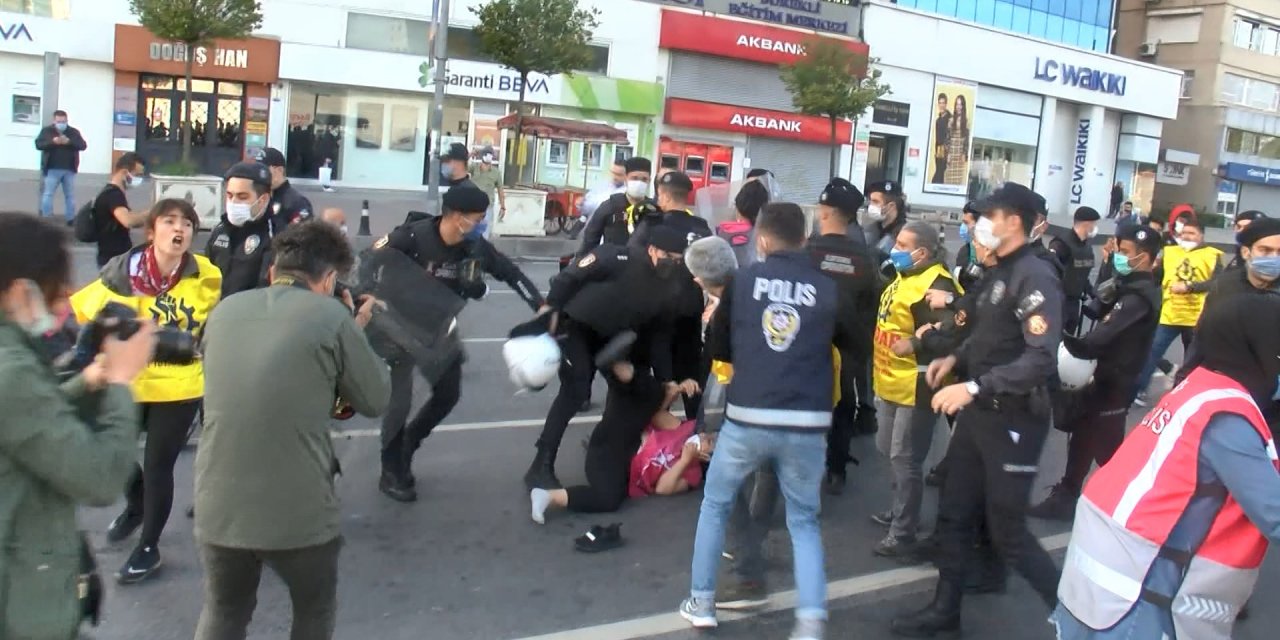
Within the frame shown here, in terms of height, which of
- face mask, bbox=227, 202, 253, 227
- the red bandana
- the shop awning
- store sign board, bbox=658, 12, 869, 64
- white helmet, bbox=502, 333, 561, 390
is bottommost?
white helmet, bbox=502, 333, 561, 390

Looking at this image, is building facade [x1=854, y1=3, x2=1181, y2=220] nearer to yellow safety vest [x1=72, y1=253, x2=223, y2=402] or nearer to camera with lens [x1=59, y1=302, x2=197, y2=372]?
yellow safety vest [x1=72, y1=253, x2=223, y2=402]

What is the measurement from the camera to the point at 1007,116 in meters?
42.9

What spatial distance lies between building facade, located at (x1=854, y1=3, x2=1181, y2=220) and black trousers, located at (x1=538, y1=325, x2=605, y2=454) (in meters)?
34.1

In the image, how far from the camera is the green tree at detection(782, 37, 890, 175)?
29.9 metres

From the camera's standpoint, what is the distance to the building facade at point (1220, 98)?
5106 centimetres

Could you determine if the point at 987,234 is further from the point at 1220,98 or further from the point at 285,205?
the point at 1220,98

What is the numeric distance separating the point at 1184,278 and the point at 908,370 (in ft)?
16.5

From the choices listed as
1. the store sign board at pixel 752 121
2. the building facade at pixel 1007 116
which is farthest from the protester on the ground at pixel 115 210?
the building facade at pixel 1007 116

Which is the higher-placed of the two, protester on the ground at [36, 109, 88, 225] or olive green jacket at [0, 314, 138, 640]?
protester on the ground at [36, 109, 88, 225]

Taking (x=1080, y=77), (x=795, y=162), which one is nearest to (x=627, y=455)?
(x=795, y=162)

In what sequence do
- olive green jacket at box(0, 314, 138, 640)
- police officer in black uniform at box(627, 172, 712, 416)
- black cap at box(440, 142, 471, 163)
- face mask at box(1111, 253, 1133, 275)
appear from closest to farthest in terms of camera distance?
olive green jacket at box(0, 314, 138, 640)
police officer in black uniform at box(627, 172, 712, 416)
face mask at box(1111, 253, 1133, 275)
black cap at box(440, 142, 471, 163)

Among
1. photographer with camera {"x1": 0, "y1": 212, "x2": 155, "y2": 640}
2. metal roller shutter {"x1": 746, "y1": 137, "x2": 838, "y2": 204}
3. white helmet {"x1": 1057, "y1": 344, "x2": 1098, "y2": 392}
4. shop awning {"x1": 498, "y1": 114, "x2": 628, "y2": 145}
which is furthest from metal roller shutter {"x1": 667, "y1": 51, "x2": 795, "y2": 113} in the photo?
photographer with camera {"x1": 0, "y1": 212, "x2": 155, "y2": 640}

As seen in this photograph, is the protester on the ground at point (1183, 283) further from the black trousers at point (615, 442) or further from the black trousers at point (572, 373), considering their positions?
the black trousers at point (572, 373)

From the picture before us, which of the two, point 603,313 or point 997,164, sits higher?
point 997,164
